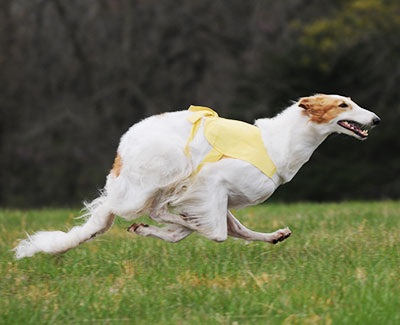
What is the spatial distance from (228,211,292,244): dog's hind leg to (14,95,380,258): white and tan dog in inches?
10.8

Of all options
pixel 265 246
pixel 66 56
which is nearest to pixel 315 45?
pixel 66 56

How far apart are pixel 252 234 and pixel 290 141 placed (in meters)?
0.91

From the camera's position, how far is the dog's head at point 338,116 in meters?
5.72

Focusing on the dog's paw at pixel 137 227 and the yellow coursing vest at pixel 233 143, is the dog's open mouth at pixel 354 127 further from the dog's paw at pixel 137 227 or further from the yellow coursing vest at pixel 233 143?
the dog's paw at pixel 137 227

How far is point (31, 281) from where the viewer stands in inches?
213

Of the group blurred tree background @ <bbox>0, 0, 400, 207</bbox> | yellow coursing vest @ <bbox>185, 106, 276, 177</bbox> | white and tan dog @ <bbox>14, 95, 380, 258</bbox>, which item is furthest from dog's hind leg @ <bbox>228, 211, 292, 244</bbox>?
blurred tree background @ <bbox>0, 0, 400, 207</bbox>

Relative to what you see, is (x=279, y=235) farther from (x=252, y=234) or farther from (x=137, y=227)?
(x=137, y=227)

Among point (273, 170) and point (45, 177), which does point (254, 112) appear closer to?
point (45, 177)

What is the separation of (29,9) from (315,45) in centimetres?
921

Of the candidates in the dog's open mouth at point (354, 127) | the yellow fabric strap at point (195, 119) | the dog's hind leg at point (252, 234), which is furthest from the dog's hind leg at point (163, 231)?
the dog's open mouth at point (354, 127)

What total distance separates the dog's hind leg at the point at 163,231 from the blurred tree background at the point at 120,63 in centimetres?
1511

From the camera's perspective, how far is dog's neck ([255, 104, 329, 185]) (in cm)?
580

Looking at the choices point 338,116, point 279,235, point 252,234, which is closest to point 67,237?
point 252,234

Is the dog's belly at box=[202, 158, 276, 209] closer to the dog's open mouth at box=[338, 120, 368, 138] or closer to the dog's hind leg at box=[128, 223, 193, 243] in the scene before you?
the dog's hind leg at box=[128, 223, 193, 243]
